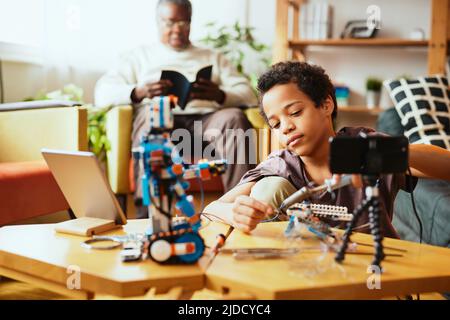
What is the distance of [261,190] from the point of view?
1234 mm

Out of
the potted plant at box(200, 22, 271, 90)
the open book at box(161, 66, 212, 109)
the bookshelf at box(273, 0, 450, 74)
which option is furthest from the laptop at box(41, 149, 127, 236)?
the bookshelf at box(273, 0, 450, 74)

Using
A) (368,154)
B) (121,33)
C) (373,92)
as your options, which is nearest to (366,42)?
(373,92)

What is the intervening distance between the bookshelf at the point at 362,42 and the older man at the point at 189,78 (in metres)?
0.56

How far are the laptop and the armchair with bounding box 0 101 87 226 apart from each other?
86cm

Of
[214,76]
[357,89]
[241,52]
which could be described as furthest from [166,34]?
[357,89]

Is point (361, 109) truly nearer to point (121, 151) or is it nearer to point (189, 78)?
point (189, 78)

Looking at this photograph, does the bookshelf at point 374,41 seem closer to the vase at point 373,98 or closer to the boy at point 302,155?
the vase at point 373,98

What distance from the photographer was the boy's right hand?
1.06 metres

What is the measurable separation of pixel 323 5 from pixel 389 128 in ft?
4.41

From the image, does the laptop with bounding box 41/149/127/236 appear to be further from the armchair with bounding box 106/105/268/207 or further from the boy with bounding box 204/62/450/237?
the armchair with bounding box 106/105/268/207

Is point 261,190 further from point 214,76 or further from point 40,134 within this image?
point 214,76

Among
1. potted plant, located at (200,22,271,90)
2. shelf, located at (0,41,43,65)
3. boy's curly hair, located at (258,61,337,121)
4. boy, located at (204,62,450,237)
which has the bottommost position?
boy, located at (204,62,450,237)

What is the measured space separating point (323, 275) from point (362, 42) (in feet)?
9.65

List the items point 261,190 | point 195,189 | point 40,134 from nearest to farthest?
point 261,190
point 40,134
point 195,189
